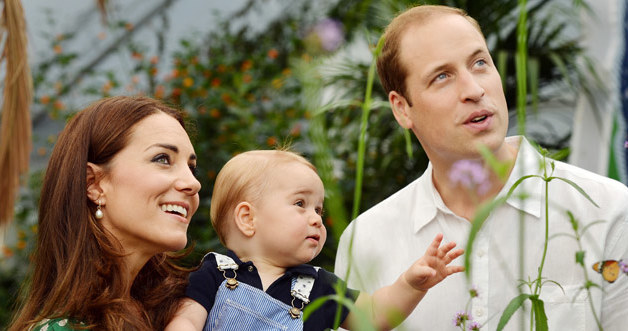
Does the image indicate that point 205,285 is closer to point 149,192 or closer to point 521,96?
point 149,192

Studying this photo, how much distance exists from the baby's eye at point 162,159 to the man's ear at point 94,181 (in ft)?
0.41

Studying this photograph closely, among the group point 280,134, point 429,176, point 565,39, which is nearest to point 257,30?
point 280,134

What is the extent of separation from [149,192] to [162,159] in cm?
10

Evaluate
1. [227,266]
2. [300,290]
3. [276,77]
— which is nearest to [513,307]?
[300,290]

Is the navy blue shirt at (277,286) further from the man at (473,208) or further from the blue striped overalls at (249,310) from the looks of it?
the man at (473,208)

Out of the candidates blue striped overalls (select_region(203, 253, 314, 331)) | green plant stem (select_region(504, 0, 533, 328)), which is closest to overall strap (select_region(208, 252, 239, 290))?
blue striped overalls (select_region(203, 253, 314, 331))

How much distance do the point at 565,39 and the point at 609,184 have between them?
230 centimetres

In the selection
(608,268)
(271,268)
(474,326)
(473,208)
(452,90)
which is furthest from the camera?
(473,208)

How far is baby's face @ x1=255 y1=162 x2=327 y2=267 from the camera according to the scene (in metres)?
1.86

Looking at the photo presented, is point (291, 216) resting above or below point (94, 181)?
below

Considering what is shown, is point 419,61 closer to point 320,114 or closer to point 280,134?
point 320,114

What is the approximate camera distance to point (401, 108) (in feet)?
7.39

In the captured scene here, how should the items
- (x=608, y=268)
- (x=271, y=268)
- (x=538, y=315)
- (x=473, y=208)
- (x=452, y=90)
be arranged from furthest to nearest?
(x=473, y=208) → (x=452, y=90) → (x=271, y=268) → (x=608, y=268) → (x=538, y=315)

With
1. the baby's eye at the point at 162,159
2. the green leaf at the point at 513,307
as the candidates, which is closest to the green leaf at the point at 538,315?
the green leaf at the point at 513,307
